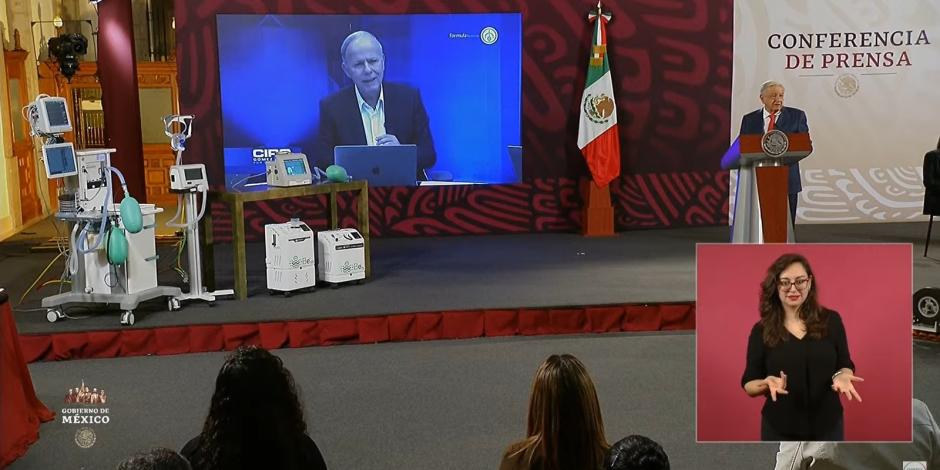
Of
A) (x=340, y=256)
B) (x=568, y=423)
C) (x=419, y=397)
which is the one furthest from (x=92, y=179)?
(x=568, y=423)

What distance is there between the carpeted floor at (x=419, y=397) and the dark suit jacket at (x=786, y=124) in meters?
1.47

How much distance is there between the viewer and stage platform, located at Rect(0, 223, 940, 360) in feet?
19.5

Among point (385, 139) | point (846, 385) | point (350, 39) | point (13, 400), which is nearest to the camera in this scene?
point (846, 385)

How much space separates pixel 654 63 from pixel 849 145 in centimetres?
199

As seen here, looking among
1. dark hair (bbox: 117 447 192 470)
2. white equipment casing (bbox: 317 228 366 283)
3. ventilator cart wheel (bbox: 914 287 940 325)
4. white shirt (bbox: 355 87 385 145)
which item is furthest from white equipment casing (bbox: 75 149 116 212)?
ventilator cart wheel (bbox: 914 287 940 325)

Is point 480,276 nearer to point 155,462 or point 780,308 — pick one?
point 780,308

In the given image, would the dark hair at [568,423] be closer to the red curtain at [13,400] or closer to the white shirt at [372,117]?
the red curtain at [13,400]

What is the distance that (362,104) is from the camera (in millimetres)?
8875

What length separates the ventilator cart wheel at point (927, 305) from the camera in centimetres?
557

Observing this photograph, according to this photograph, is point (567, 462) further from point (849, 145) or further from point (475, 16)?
point (849, 145)

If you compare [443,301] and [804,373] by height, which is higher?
[804,373]

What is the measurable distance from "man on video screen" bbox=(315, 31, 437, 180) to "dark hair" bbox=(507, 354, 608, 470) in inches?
267

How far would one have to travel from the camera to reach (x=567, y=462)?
2297 mm

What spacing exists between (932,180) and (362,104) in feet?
15.1
